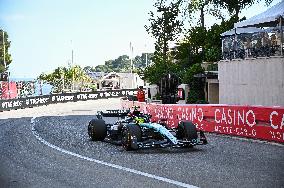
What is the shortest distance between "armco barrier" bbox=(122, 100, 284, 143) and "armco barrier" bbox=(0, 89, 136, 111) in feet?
75.9

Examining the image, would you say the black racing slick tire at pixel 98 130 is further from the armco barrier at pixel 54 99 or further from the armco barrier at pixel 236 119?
the armco barrier at pixel 54 99

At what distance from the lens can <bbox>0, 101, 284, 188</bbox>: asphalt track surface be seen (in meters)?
8.16

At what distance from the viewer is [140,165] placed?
10.0m

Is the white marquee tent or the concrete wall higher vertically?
the white marquee tent

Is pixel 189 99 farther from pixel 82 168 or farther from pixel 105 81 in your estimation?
pixel 105 81

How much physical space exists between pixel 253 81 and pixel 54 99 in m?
29.4

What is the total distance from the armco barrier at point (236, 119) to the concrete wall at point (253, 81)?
4758mm

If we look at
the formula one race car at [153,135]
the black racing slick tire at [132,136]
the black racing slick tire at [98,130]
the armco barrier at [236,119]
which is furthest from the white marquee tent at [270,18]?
the black racing slick tire at [132,136]

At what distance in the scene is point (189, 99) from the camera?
103 ft

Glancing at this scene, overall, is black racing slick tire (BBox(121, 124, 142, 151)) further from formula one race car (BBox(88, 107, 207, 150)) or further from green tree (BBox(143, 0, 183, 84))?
green tree (BBox(143, 0, 183, 84))

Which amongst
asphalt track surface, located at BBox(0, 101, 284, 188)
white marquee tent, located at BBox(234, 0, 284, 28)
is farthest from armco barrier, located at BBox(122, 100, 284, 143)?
white marquee tent, located at BBox(234, 0, 284, 28)

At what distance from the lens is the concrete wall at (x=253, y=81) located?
20578 millimetres

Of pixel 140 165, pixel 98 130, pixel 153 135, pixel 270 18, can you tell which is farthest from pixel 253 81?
pixel 140 165

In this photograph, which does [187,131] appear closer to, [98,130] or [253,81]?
[98,130]
